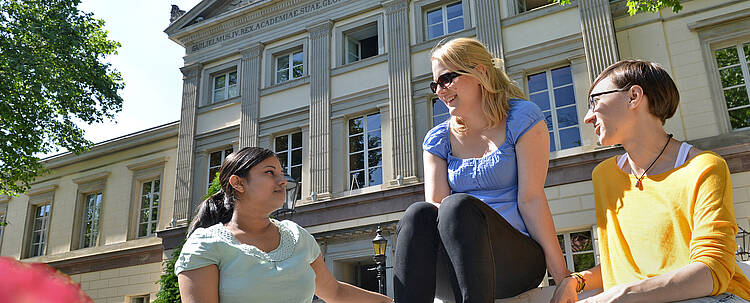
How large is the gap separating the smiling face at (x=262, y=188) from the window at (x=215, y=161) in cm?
1426

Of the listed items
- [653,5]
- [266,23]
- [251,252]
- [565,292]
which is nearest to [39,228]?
[266,23]

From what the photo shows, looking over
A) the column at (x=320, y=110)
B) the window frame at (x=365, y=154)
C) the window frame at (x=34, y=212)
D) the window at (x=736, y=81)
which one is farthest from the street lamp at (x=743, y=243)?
the window frame at (x=34, y=212)

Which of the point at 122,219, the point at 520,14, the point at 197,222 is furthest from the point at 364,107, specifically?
the point at 197,222

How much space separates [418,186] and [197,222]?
10281 mm

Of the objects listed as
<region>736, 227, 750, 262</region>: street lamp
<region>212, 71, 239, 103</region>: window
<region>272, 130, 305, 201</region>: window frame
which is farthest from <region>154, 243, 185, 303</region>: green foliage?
<region>736, 227, 750, 262</region>: street lamp

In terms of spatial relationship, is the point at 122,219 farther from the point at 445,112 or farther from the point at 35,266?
the point at 35,266

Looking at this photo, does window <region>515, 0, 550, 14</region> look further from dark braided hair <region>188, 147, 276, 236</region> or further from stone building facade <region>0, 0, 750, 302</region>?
dark braided hair <region>188, 147, 276, 236</region>

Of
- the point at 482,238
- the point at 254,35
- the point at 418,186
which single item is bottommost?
the point at 482,238

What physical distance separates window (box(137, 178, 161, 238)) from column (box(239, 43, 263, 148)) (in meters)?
4.16

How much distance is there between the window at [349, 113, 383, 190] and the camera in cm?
1423

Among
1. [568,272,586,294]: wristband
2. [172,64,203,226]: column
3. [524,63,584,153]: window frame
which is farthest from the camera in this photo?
[172,64,203,226]: column

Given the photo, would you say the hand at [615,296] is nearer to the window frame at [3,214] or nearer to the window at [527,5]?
the window at [527,5]

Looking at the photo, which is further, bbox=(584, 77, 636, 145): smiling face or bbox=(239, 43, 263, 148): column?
bbox=(239, 43, 263, 148): column

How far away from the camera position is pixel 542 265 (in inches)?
92.5
